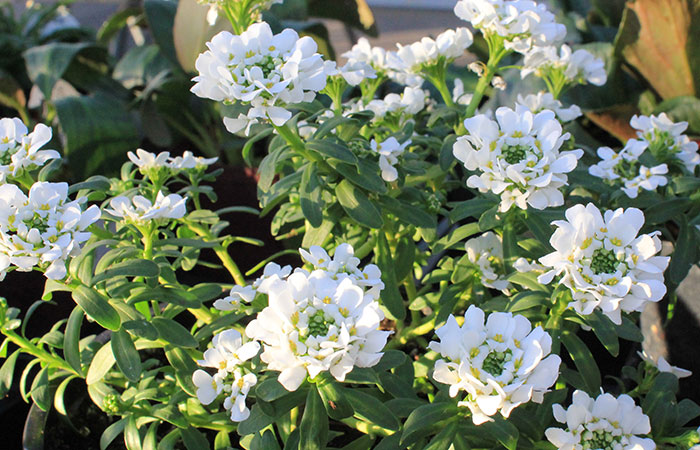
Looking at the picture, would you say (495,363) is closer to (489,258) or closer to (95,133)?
(489,258)

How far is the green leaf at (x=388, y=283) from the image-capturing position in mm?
867

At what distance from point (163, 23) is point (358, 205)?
4.34ft

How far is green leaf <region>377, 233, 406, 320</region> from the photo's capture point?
2.84ft

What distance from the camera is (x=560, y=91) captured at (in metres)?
1.07

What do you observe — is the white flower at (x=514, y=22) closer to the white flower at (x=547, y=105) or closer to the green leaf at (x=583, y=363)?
the white flower at (x=547, y=105)

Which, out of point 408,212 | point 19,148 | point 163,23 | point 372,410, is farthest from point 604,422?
point 163,23

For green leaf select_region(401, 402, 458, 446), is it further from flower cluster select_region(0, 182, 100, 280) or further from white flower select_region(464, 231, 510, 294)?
flower cluster select_region(0, 182, 100, 280)

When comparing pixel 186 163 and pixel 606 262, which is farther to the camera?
pixel 186 163


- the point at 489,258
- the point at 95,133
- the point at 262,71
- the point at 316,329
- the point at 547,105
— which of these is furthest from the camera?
the point at 95,133

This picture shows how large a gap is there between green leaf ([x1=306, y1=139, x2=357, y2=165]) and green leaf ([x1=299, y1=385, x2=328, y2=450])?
0.26 m

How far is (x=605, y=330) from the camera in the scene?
72 centimetres

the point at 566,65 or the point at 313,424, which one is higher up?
the point at 566,65

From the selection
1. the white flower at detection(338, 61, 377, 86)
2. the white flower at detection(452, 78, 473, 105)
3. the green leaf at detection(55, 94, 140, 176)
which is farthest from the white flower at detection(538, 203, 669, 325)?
the green leaf at detection(55, 94, 140, 176)

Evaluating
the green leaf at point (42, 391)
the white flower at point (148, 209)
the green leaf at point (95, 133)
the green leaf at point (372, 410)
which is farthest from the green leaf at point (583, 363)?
the green leaf at point (95, 133)
